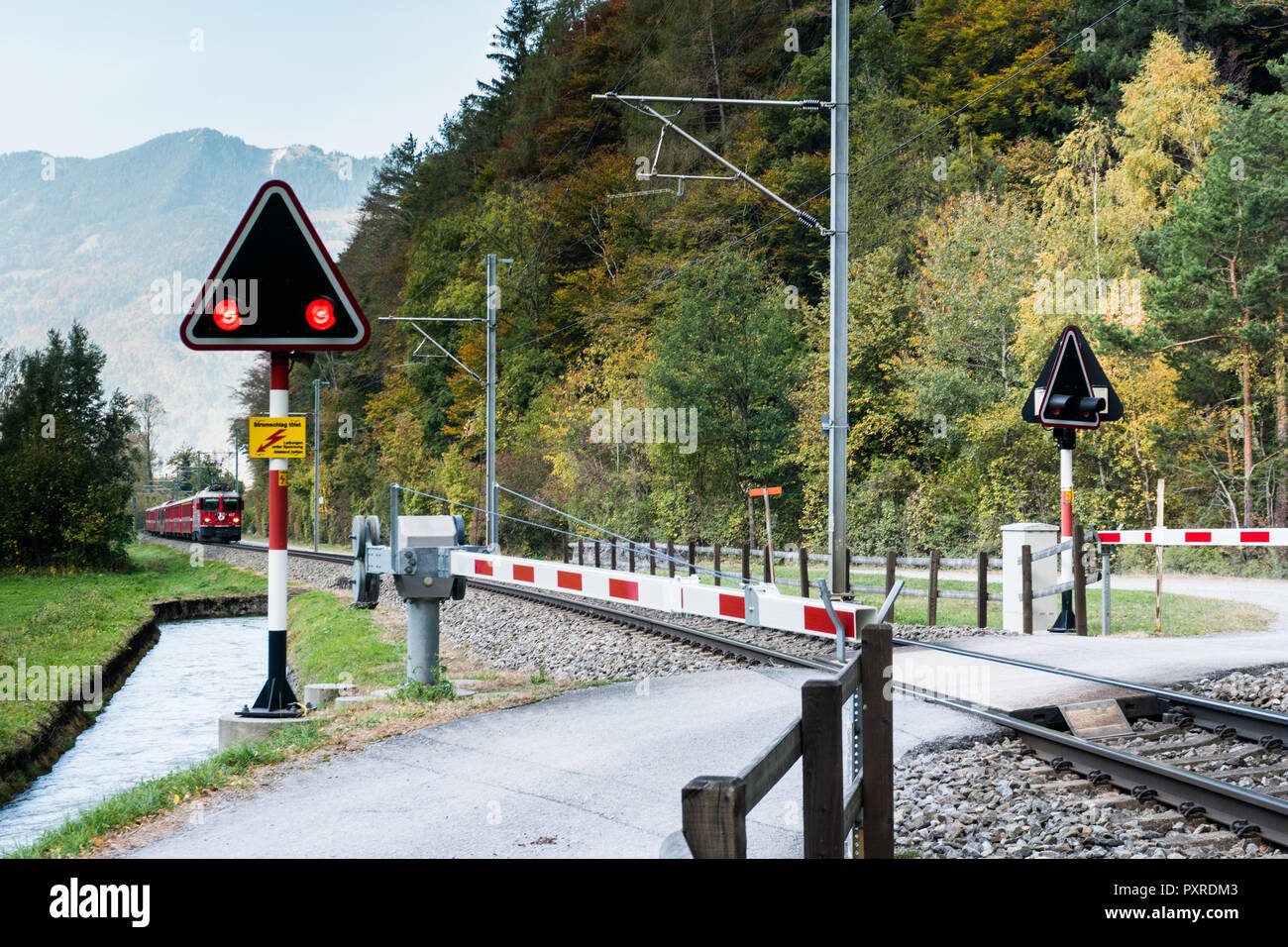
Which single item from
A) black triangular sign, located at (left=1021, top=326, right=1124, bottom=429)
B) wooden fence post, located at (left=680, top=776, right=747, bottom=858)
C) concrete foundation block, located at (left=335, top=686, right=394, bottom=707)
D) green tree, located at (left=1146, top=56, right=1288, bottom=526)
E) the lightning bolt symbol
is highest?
green tree, located at (left=1146, top=56, right=1288, bottom=526)

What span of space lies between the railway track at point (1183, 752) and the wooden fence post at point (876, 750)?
2.15 meters

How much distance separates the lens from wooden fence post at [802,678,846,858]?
3.79 metres

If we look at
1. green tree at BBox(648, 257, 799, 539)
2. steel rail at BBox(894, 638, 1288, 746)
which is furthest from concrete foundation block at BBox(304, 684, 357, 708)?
green tree at BBox(648, 257, 799, 539)

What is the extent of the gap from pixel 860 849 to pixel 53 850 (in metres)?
4.37

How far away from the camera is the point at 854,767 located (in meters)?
5.04

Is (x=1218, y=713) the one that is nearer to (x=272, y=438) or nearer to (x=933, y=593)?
(x=272, y=438)

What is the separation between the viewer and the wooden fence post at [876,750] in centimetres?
478

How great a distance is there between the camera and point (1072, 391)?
46.2 ft

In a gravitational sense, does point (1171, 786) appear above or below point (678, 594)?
below

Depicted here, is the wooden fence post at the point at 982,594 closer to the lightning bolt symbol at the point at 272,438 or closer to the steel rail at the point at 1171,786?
the steel rail at the point at 1171,786

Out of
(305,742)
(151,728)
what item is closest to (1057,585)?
(305,742)

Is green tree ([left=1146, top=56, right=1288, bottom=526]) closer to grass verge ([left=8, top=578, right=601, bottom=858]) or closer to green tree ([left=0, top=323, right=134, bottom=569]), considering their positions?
grass verge ([left=8, top=578, right=601, bottom=858])

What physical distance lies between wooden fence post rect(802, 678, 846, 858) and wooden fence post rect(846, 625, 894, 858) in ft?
2.99

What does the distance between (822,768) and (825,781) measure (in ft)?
0.15
